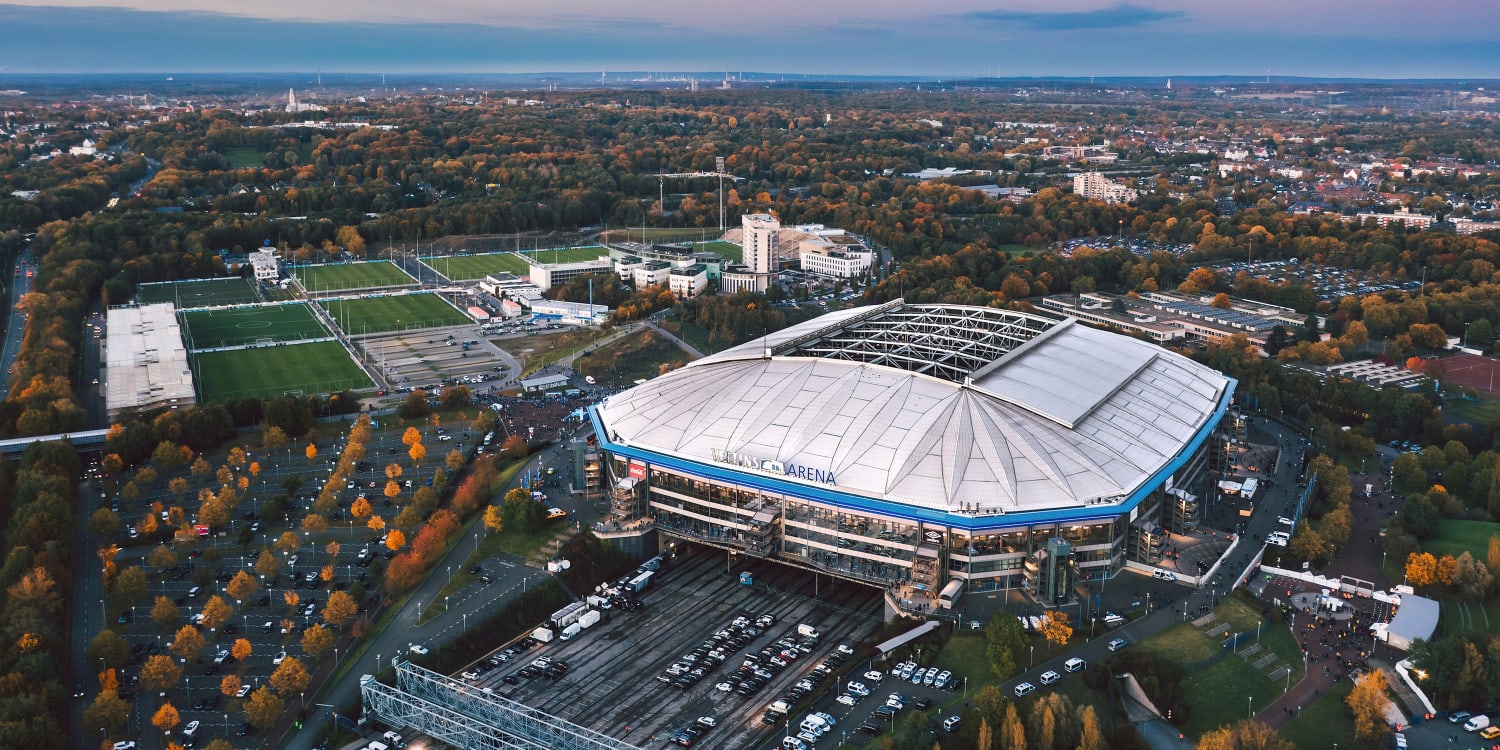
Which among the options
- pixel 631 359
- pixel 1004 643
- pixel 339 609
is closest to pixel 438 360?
pixel 631 359

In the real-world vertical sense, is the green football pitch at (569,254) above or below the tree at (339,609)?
above

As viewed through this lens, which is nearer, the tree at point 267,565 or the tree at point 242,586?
the tree at point 242,586

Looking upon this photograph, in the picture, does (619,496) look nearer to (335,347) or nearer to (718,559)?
(718,559)

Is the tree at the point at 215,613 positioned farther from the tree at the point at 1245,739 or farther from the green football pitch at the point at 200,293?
the green football pitch at the point at 200,293

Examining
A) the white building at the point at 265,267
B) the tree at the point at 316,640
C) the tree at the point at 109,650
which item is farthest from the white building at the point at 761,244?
the tree at the point at 109,650

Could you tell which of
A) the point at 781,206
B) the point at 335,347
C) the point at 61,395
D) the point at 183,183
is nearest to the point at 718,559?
the point at 61,395

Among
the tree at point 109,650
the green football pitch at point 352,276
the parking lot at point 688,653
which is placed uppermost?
the green football pitch at point 352,276

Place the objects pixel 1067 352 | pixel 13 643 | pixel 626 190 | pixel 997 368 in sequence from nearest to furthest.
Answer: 1. pixel 13 643
2. pixel 997 368
3. pixel 1067 352
4. pixel 626 190
